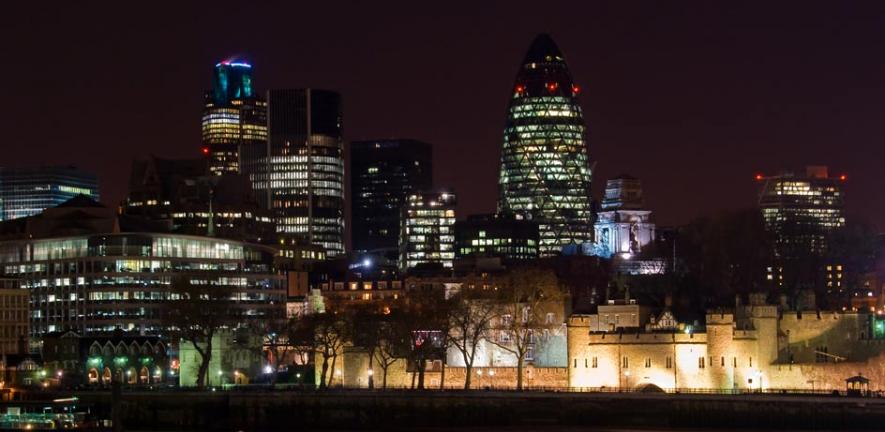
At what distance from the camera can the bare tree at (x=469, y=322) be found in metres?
158

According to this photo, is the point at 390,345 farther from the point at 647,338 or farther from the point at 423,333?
the point at 647,338

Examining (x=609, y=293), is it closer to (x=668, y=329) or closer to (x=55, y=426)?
(x=668, y=329)

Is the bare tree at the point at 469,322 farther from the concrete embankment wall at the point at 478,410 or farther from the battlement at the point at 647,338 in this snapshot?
the concrete embankment wall at the point at 478,410

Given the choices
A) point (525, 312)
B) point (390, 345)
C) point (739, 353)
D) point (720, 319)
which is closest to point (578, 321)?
point (525, 312)

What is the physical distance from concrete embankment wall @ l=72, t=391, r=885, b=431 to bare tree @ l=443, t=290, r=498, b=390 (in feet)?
51.4

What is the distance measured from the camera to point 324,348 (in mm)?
170250

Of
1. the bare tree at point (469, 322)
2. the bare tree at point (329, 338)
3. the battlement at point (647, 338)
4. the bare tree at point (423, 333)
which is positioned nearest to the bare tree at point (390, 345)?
the bare tree at point (423, 333)

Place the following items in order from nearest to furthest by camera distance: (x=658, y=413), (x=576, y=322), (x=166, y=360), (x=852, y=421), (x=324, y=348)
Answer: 1. (x=852, y=421)
2. (x=658, y=413)
3. (x=576, y=322)
4. (x=324, y=348)
5. (x=166, y=360)

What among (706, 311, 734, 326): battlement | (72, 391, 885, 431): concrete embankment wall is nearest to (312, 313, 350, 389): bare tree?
(72, 391, 885, 431): concrete embankment wall

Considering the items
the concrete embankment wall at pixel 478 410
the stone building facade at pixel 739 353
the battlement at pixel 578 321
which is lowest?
the concrete embankment wall at pixel 478 410

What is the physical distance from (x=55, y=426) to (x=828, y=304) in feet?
301

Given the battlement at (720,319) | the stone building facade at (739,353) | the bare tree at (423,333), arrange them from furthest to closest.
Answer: the bare tree at (423,333) → the battlement at (720,319) → the stone building facade at (739,353)

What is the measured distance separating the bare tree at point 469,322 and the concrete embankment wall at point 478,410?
15678 mm

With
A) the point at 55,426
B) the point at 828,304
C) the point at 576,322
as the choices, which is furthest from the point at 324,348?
the point at 828,304
